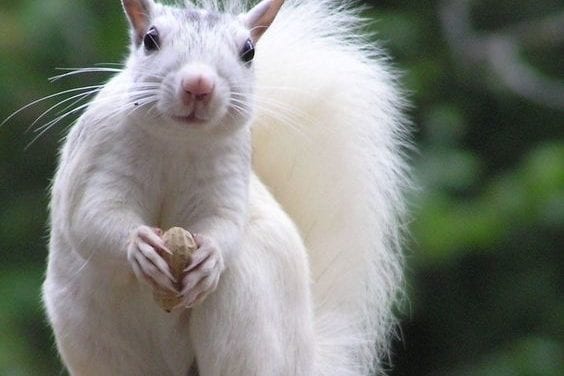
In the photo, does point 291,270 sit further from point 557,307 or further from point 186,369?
point 557,307

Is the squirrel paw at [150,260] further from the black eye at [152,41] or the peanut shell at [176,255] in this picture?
the black eye at [152,41]

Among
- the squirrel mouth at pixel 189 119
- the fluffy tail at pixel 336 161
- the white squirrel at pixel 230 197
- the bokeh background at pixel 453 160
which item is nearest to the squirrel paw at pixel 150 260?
the white squirrel at pixel 230 197

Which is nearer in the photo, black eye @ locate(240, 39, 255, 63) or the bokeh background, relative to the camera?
black eye @ locate(240, 39, 255, 63)

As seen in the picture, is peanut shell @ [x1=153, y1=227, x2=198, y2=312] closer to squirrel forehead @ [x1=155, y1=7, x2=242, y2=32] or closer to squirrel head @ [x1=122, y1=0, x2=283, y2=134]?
squirrel head @ [x1=122, y1=0, x2=283, y2=134]

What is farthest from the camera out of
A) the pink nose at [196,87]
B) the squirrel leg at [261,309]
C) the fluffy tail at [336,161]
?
the fluffy tail at [336,161]

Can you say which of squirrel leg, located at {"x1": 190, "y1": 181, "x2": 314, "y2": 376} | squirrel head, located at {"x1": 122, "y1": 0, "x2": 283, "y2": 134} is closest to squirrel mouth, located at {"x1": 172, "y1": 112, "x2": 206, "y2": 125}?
squirrel head, located at {"x1": 122, "y1": 0, "x2": 283, "y2": 134}

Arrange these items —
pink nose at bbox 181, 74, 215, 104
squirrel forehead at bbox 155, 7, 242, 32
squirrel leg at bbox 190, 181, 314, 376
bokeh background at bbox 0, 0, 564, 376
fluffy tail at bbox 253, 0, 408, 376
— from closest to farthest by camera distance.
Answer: pink nose at bbox 181, 74, 215, 104 < squirrel forehead at bbox 155, 7, 242, 32 < squirrel leg at bbox 190, 181, 314, 376 < fluffy tail at bbox 253, 0, 408, 376 < bokeh background at bbox 0, 0, 564, 376

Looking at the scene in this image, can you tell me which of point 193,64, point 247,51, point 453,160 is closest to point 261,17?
point 247,51
